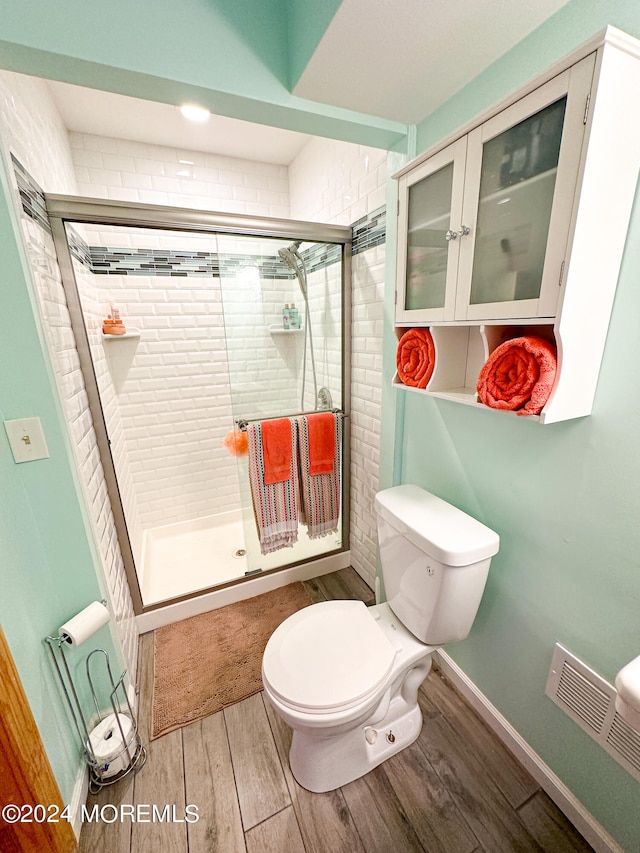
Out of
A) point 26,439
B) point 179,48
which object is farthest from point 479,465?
point 179,48

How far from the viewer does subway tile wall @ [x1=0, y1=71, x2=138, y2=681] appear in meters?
1.04

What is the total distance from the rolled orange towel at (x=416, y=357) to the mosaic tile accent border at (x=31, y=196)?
1.23 metres

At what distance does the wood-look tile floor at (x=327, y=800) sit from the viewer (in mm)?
1021

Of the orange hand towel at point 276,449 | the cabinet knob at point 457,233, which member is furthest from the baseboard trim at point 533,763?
the cabinet knob at point 457,233

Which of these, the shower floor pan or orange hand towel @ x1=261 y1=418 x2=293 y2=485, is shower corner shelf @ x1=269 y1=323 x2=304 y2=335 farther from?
the shower floor pan

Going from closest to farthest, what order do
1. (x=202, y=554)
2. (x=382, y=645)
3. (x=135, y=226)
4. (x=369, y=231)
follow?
(x=382, y=645) < (x=135, y=226) < (x=369, y=231) < (x=202, y=554)

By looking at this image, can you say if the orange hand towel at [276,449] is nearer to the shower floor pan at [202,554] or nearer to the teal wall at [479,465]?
the shower floor pan at [202,554]

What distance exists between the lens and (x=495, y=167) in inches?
32.8

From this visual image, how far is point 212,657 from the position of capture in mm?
1609

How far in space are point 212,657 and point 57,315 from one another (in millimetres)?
1577

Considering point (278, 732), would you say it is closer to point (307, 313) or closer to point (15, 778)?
point (15, 778)

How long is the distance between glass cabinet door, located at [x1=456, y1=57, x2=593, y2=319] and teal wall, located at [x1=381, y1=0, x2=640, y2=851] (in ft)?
0.60

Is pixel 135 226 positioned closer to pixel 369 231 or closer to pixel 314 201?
pixel 369 231

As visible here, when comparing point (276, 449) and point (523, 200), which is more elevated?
point (523, 200)
